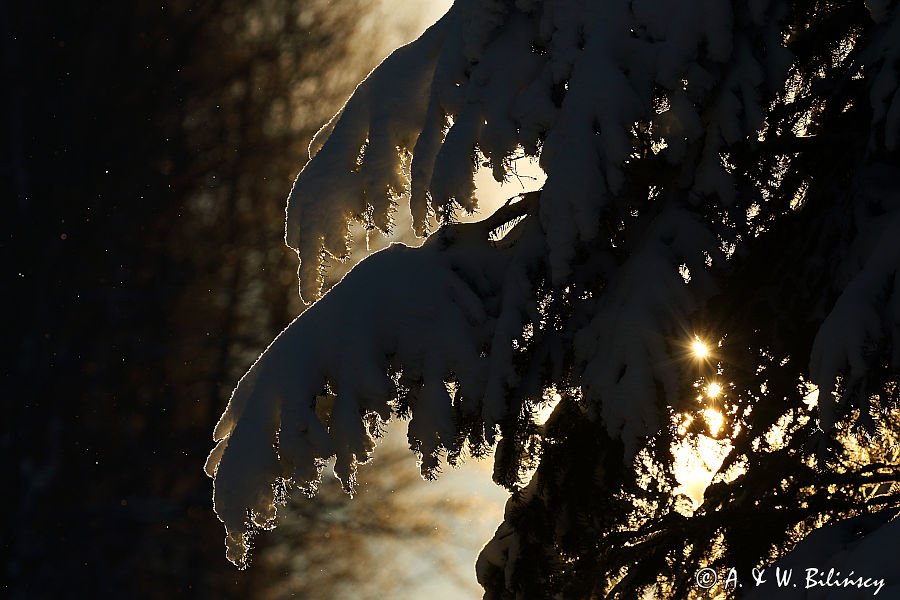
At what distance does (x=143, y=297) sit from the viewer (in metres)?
11.9

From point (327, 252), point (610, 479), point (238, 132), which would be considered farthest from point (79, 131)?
point (610, 479)

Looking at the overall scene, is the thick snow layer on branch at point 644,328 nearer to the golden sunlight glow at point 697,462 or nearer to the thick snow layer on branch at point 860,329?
the golden sunlight glow at point 697,462

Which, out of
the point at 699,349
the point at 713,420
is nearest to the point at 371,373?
the point at 699,349

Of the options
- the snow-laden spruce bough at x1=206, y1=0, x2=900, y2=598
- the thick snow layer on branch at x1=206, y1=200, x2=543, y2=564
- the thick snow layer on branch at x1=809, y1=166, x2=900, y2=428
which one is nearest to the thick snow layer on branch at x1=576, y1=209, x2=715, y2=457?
the snow-laden spruce bough at x1=206, y1=0, x2=900, y2=598

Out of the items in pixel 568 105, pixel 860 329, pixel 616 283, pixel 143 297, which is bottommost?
pixel 860 329

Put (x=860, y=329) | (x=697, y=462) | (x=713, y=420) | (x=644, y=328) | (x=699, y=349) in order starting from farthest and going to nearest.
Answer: (x=697, y=462)
(x=713, y=420)
(x=699, y=349)
(x=644, y=328)
(x=860, y=329)

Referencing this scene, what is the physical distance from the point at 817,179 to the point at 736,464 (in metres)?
1.13

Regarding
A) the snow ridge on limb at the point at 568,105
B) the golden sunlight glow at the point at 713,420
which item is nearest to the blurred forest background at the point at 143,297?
the snow ridge on limb at the point at 568,105

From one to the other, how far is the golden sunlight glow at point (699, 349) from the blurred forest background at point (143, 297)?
9394 millimetres

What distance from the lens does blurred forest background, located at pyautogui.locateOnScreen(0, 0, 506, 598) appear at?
38.1ft

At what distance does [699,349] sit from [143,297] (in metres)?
9.71

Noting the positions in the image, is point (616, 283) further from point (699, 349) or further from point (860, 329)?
point (860, 329)

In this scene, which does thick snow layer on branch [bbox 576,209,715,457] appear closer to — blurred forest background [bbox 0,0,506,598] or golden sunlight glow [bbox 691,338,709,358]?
golden sunlight glow [bbox 691,338,709,358]

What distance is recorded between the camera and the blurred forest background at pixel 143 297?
11617 millimetres
